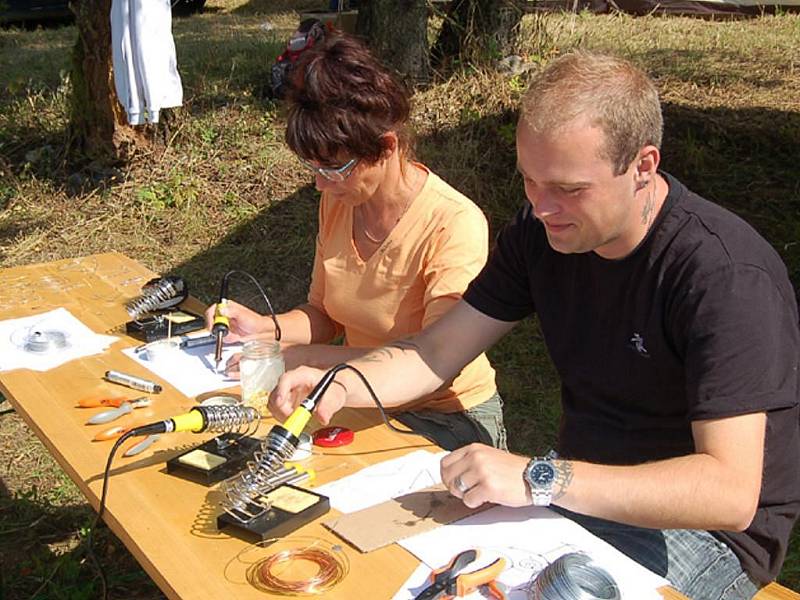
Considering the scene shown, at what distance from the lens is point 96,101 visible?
663cm

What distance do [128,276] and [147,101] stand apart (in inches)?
102

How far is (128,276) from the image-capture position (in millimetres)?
3334

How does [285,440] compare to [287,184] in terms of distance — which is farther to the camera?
[287,184]

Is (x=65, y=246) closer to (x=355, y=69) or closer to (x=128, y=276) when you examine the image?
(x=128, y=276)

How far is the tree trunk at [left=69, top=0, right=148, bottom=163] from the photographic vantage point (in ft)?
20.9

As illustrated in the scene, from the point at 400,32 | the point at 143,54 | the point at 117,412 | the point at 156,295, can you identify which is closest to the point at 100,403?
the point at 117,412

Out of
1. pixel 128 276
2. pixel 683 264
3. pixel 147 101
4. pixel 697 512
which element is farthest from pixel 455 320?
pixel 147 101

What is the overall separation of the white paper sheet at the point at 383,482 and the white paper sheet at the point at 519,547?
17 cm

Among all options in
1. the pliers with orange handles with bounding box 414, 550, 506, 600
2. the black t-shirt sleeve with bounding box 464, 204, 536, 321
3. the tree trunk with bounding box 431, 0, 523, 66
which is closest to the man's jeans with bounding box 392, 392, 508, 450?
the black t-shirt sleeve with bounding box 464, 204, 536, 321

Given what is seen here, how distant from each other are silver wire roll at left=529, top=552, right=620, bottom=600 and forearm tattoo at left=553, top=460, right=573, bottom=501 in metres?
0.22

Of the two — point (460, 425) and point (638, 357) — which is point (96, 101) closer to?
point (460, 425)

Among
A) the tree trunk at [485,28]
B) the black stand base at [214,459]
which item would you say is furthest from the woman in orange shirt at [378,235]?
the tree trunk at [485,28]

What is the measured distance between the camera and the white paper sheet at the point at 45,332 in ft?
8.62

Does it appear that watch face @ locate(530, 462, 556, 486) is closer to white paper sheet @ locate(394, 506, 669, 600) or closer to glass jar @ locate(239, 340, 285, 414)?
white paper sheet @ locate(394, 506, 669, 600)
